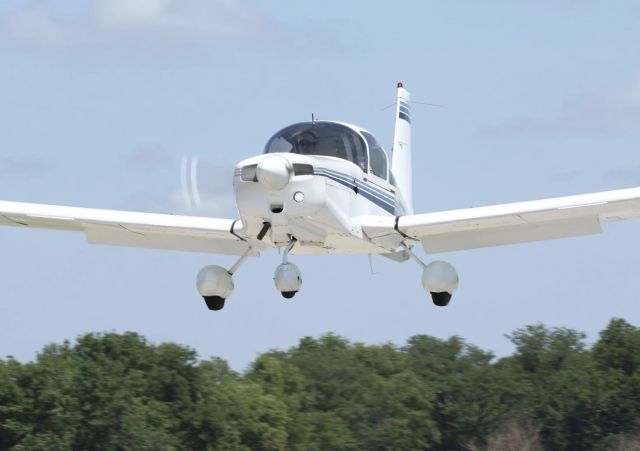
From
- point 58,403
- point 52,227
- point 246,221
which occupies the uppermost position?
point 58,403

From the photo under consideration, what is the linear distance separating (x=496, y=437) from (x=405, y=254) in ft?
92.8

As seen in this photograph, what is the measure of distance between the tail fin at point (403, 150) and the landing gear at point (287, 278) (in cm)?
397

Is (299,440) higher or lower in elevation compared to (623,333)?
lower

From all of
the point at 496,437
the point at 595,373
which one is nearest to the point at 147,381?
the point at 496,437

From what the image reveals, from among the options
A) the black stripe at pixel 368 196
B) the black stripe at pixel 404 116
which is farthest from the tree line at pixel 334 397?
the black stripe at pixel 368 196

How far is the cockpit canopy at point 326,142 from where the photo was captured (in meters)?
17.7

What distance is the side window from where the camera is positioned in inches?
741

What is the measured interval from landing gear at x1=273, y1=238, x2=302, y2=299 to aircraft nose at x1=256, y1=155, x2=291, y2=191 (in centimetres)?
104

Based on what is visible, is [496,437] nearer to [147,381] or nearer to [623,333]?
[623,333]

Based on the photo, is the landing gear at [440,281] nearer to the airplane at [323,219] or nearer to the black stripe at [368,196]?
the airplane at [323,219]

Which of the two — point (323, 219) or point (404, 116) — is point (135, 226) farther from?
point (404, 116)

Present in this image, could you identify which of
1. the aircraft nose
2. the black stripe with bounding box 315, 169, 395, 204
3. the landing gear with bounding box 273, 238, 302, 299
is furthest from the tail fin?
the aircraft nose

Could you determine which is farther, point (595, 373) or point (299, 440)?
point (595, 373)

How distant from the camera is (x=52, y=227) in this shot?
67.2ft
